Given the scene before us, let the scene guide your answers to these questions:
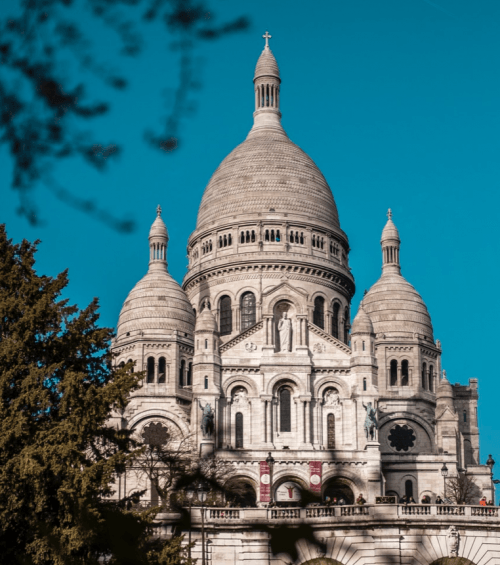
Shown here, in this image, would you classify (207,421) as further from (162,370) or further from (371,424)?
(162,370)

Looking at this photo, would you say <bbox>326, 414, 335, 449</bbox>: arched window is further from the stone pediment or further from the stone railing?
the stone railing

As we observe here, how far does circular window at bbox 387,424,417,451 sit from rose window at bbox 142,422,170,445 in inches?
658

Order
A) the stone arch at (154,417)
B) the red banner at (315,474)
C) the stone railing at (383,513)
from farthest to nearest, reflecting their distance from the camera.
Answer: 1. the stone arch at (154,417)
2. the red banner at (315,474)
3. the stone railing at (383,513)

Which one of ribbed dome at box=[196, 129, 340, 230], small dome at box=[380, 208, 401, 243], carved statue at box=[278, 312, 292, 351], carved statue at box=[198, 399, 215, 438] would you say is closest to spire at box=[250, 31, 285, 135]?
ribbed dome at box=[196, 129, 340, 230]

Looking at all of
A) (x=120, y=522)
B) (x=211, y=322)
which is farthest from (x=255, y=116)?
(x=120, y=522)

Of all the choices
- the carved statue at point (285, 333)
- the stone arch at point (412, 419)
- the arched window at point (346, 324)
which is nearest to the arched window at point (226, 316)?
the arched window at point (346, 324)

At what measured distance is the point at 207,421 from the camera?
260ft

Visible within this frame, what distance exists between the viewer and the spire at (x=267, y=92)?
4387 inches

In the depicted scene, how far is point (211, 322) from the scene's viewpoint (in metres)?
82.7

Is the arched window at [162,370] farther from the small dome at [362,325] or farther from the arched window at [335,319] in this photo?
the small dome at [362,325]

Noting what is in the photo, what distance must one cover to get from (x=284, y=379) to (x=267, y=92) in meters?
37.7

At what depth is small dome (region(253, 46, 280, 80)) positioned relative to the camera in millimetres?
111438

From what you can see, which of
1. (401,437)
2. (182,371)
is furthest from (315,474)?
(182,371)

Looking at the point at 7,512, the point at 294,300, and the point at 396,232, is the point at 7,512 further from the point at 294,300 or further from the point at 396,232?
the point at 396,232
